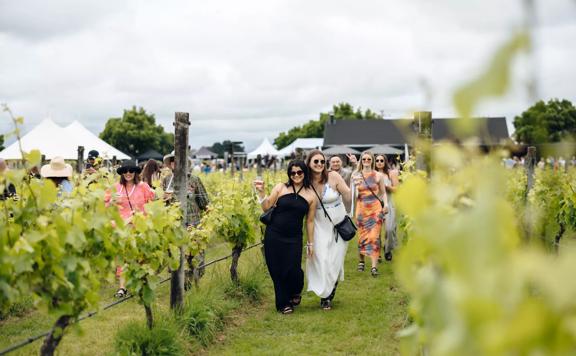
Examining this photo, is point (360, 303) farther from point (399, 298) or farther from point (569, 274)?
point (569, 274)

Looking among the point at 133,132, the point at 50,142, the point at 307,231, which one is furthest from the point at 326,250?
the point at 133,132

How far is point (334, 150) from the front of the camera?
31953mm

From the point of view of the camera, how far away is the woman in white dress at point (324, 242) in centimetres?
786

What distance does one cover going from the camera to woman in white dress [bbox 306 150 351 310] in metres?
7.86

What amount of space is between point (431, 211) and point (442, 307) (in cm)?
15

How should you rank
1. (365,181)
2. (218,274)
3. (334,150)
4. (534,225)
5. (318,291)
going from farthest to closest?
(334,150)
(365,181)
(218,274)
(318,291)
(534,225)

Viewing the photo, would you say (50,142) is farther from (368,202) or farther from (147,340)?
(147,340)

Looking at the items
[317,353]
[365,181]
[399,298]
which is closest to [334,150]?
[365,181]

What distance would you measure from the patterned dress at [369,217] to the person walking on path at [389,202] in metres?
0.56

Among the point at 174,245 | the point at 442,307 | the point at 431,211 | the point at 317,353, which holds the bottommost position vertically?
the point at 317,353

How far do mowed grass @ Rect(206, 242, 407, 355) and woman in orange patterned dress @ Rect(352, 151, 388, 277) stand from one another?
1.16m

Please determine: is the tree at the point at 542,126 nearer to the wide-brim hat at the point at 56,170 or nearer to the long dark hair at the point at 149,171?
the wide-brim hat at the point at 56,170

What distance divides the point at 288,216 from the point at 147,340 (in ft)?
9.01

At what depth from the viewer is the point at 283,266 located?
25.2 ft
